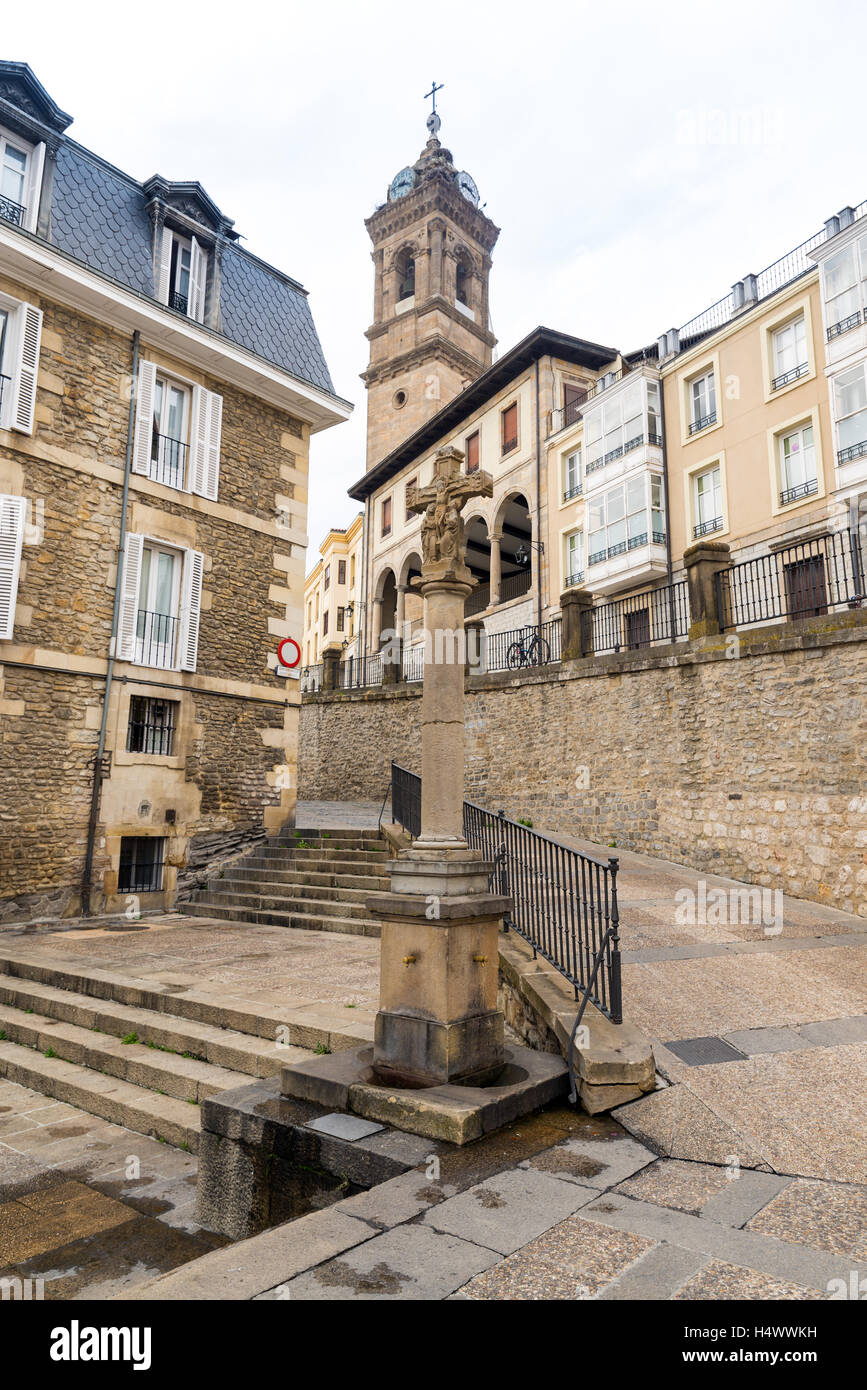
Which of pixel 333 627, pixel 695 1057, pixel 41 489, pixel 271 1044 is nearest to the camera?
pixel 695 1057

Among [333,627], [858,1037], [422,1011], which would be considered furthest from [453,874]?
[333,627]

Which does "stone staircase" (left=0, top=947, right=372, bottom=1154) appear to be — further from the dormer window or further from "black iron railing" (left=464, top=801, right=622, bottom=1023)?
the dormer window

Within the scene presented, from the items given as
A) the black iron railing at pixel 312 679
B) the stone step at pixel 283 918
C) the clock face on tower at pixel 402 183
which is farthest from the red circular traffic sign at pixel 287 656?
the clock face on tower at pixel 402 183

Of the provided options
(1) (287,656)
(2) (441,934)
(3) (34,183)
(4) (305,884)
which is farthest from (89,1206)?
(3) (34,183)

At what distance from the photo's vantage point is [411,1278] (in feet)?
8.18

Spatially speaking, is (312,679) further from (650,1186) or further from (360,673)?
(650,1186)

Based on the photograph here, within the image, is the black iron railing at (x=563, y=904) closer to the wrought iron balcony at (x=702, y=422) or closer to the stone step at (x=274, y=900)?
the stone step at (x=274, y=900)

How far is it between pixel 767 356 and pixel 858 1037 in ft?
58.8

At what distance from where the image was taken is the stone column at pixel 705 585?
12695mm

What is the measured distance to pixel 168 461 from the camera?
13.2m

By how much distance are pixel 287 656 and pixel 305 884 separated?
447 centimetres

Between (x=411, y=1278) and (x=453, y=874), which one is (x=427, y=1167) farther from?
(x=453, y=874)

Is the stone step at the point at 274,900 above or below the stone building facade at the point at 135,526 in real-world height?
below

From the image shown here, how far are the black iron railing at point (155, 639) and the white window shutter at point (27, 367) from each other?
3.12m
